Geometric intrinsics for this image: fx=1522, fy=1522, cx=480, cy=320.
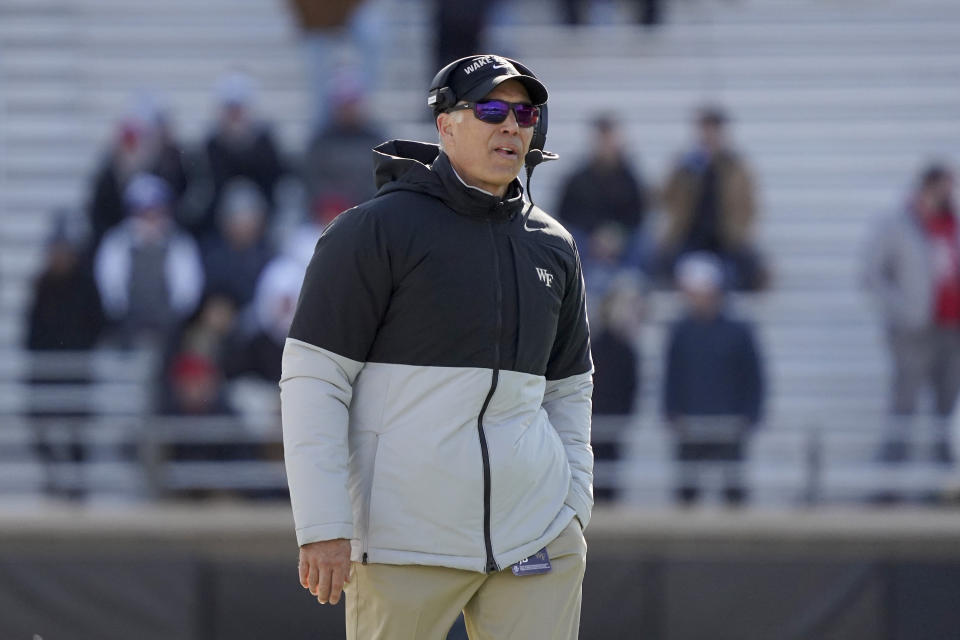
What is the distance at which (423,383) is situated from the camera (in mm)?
3406

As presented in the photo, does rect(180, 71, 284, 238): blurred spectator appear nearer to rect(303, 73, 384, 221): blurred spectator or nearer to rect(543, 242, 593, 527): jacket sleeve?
rect(303, 73, 384, 221): blurred spectator

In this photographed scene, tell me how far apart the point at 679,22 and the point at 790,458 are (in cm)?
464

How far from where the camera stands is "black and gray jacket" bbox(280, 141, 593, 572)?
3375 mm

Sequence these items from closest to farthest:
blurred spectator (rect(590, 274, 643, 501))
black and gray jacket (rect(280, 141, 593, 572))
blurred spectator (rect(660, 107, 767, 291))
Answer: black and gray jacket (rect(280, 141, 593, 572))
blurred spectator (rect(590, 274, 643, 501))
blurred spectator (rect(660, 107, 767, 291))

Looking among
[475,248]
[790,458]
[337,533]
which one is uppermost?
[475,248]

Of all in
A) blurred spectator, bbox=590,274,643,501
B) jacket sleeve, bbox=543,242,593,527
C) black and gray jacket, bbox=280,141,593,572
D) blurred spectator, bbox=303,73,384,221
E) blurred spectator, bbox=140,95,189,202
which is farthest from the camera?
blurred spectator, bbox=140,95,189,202

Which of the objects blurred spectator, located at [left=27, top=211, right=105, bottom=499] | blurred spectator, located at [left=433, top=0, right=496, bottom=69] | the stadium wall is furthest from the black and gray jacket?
blurred spectator, located at [left=433, top=0, right=496, bottom=69]

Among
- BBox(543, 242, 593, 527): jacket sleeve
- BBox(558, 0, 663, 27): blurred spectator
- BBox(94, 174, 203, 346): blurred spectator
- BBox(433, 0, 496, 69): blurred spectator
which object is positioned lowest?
BBox(94, 174, 203, 346): blurred spectator

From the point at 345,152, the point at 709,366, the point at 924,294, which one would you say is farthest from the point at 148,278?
the point at 924,294

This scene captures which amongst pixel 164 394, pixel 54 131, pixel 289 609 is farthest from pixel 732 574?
pixel 54 131

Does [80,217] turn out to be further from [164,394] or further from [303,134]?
[164,394]

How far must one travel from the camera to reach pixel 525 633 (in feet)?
11.4

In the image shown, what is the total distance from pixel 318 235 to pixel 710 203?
7.75 feet

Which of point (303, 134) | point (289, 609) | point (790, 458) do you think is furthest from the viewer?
point (303, 134)
